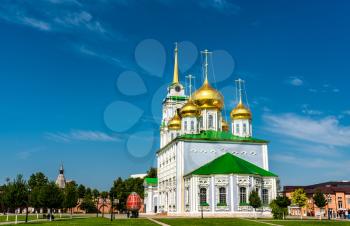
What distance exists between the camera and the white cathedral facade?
52.1 m

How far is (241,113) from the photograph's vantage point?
217 feet

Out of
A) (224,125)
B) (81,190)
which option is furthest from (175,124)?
(81,190)

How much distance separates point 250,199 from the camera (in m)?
50.4

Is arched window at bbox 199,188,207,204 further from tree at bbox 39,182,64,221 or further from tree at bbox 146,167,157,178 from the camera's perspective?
Result: tree at bbox 146,167,157,178

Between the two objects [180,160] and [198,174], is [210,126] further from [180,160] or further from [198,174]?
[198,174]

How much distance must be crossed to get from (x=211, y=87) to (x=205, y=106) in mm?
3572

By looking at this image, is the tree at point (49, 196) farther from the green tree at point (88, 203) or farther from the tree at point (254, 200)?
the green tree at point (88, 203)

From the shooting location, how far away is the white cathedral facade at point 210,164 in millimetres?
52062

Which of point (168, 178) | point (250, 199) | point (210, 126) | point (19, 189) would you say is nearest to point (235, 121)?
point (210, 126)

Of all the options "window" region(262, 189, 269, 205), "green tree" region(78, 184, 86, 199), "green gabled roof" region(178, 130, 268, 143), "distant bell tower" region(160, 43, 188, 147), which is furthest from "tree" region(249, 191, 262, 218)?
"green tree" region(78, 184, 86, 199)

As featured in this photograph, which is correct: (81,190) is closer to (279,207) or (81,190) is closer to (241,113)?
(241,113)

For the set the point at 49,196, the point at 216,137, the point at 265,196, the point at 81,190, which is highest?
the point at 216,137

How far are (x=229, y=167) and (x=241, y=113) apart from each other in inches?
568

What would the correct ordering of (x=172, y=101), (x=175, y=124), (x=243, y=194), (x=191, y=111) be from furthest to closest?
(x=172, y=101) → (x=175, y=124) → (x=191, y=111) → (x=243, y=194)
